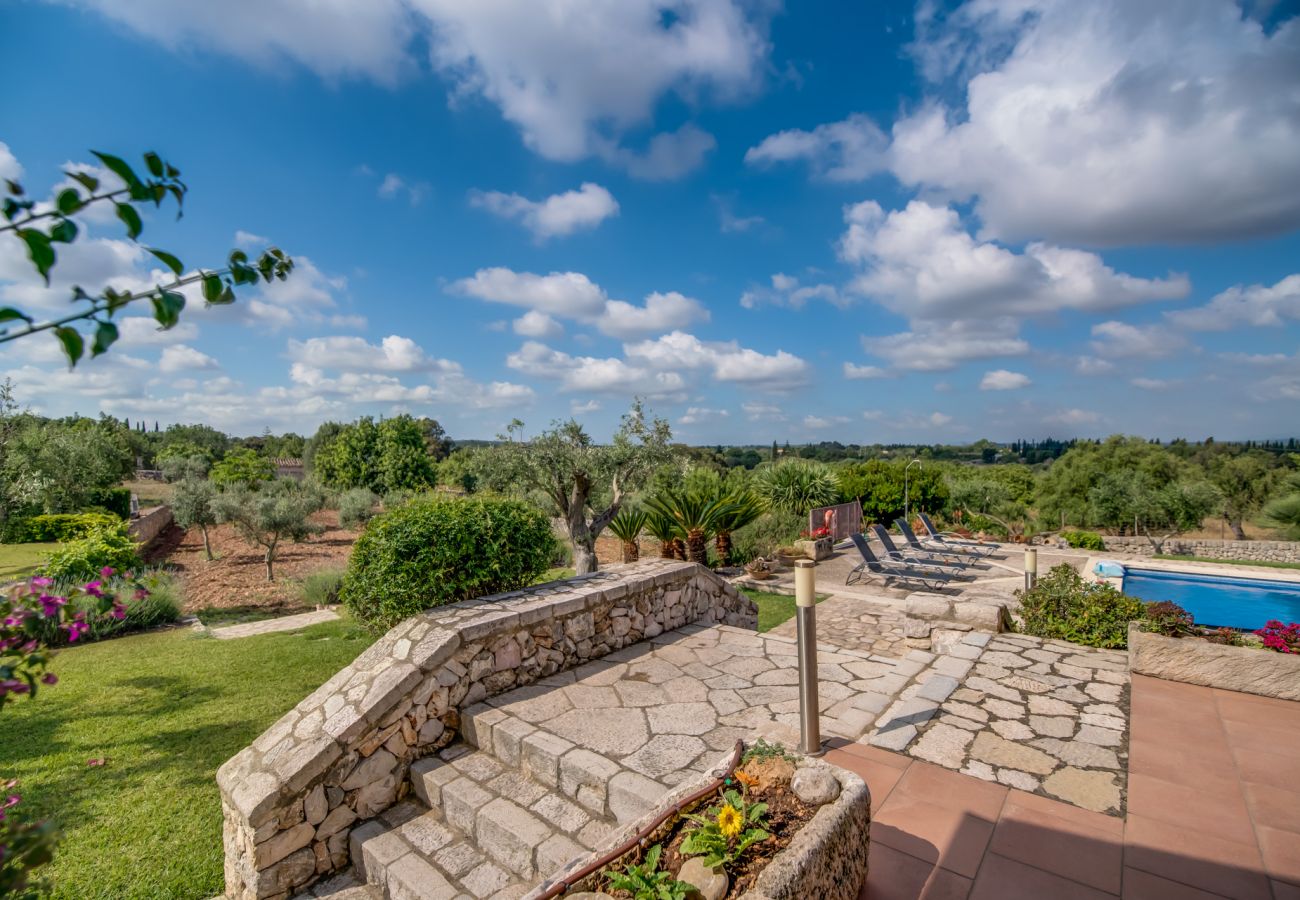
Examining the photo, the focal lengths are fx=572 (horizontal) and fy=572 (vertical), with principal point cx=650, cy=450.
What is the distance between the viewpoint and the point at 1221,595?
33.7 feet

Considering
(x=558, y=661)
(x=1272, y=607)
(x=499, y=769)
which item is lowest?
(x=1272, y=607)

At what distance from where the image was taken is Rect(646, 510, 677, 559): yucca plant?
10828 millimetres

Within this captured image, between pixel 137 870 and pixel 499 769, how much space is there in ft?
6.18

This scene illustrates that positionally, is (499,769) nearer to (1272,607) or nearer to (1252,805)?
(1252,805)

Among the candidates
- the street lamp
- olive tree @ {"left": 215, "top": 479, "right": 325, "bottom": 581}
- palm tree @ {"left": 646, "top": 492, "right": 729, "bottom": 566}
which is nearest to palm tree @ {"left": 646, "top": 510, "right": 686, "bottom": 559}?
palm tree @ {"left": 646, "top": 492, "right": 729, "bottom": 566}

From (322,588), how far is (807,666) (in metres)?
8.50

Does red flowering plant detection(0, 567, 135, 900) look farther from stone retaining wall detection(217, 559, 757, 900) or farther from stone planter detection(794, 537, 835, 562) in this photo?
stone planter detection(794, 537, 835, 562)

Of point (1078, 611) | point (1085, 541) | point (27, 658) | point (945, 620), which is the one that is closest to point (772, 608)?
point (945, 620)

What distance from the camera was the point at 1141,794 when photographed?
2812 millimetres

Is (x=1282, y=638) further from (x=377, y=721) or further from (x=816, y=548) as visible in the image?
(x=816, y=548)

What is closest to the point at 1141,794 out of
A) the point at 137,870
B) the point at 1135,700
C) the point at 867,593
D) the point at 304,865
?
the point at 1135,700

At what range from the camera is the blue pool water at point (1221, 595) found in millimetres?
9078

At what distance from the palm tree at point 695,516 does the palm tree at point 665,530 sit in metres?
0.11

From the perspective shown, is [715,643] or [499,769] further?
[715,643]
